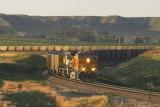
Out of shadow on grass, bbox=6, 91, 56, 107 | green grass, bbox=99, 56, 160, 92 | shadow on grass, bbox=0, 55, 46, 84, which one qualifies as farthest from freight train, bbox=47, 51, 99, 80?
shadow on grass, bbox=6, 91, 56, 107

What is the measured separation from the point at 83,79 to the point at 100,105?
65.0ft

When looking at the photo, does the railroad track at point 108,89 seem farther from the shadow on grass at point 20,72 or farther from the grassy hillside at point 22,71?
the grassy hillside at point 22,71

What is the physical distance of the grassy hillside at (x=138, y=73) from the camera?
220 ft

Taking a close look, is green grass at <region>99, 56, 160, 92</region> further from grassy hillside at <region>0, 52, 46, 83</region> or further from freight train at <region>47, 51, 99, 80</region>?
grassy hillside at <region>0, 52, 46, 83</region>

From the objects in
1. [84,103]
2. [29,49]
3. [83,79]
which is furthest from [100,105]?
[29,49]

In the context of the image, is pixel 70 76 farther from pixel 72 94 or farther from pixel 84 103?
pixel 84 103

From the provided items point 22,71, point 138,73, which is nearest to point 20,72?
point 22,71

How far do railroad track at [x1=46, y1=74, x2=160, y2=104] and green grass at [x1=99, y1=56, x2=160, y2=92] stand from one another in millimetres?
8760

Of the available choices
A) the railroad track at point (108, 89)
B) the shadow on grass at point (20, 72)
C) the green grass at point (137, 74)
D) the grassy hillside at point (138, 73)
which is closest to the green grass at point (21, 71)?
the shadow on grass at point (20, 72)

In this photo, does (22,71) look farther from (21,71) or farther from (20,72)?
(20,72)

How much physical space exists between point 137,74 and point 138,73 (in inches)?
38.9

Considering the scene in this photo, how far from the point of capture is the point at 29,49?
119 meters

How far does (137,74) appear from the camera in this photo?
75875mm

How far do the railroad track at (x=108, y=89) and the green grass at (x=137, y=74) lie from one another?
8760 millimetres
